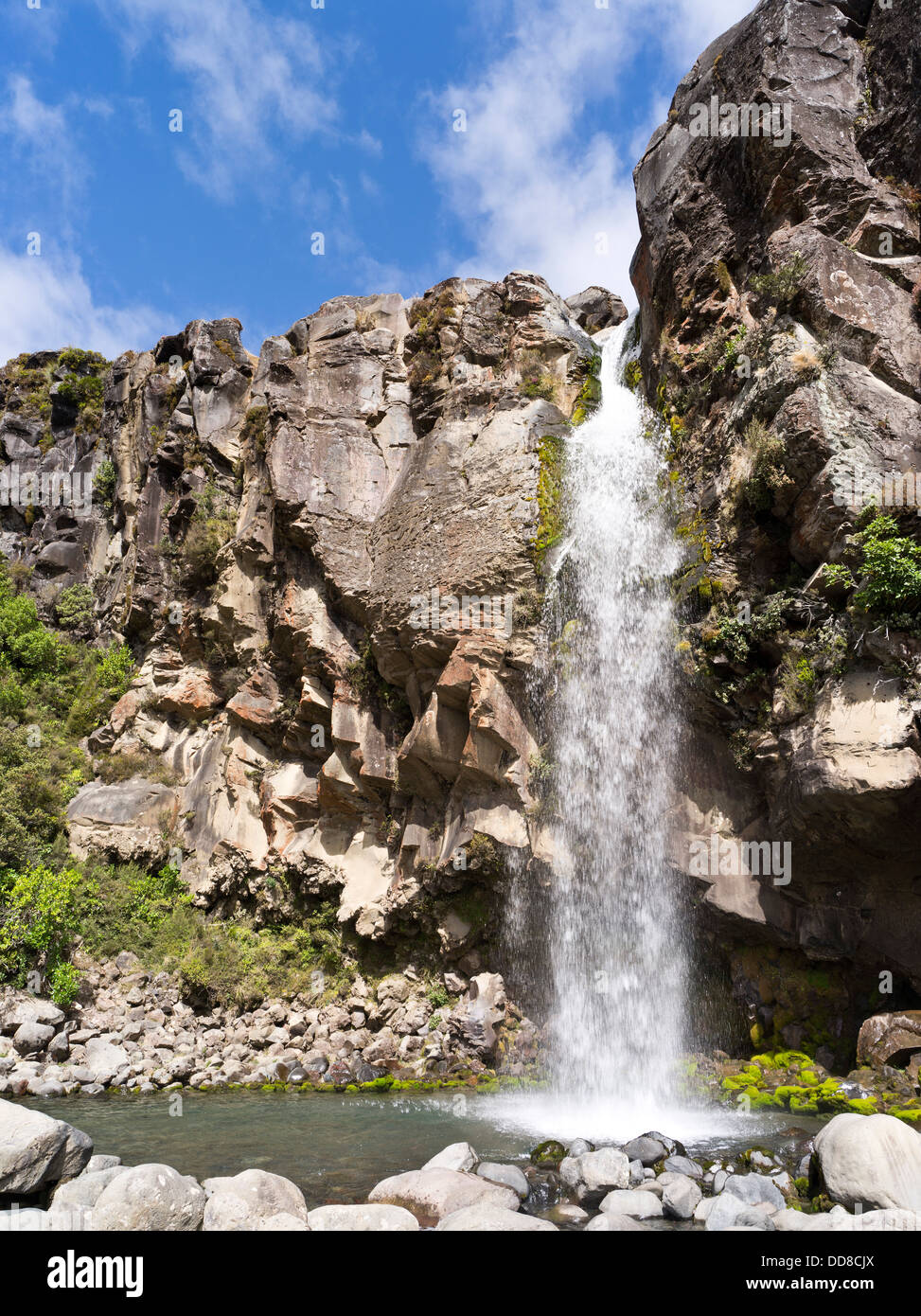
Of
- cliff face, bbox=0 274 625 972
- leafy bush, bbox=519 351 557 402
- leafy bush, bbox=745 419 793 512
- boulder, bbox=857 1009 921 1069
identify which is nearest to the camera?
boulder, bbox=857 1009 921 1069

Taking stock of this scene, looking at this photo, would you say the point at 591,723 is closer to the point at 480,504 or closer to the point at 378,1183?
the point at 480,504

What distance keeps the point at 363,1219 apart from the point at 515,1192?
185 cm

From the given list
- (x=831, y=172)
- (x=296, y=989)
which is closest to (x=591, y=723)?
(x=296, y=989)

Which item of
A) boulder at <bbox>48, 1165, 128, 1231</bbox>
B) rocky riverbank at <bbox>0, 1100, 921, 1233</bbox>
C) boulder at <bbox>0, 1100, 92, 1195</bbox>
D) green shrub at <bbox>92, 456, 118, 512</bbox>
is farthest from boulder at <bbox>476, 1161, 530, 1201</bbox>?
green shrub at <bbox>92, 456, 118, 512</bbox>

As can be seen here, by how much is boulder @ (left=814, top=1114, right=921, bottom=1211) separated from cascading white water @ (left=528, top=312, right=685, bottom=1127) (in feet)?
19.9

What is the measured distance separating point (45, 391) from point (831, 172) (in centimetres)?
3391

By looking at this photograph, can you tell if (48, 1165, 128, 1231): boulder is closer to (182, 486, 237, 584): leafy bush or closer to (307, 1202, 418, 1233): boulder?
(307, 1202, 418, 1233): boulder

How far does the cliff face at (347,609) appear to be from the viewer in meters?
17.0

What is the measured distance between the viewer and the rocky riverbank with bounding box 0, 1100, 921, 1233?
21.5 feet

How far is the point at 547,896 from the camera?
1584cm

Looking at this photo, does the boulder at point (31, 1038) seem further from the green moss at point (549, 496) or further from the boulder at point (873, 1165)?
the boulder at point (873, 1165)

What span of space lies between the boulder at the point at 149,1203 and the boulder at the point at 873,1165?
555 cm

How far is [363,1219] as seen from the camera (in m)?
6.73

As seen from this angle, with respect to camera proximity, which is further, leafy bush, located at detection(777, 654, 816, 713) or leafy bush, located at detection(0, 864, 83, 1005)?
leafy bush, located at detection(0, 864, 83, 1005)
